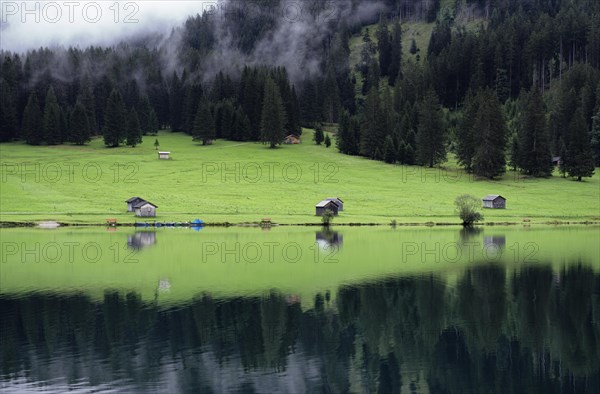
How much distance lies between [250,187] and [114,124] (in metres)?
58.9

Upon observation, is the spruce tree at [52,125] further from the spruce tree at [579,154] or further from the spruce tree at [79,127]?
the spruce tree at [579,154]

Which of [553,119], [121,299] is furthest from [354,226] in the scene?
[553,119]

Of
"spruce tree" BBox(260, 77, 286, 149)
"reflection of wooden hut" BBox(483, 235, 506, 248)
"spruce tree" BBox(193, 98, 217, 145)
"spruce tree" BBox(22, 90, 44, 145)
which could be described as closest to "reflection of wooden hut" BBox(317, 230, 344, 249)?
"reflection of wooden hut" BBox(483, 235, 506, 248)

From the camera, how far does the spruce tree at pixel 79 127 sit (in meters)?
163

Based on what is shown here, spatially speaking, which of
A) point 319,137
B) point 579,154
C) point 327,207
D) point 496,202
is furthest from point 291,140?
point 496,202

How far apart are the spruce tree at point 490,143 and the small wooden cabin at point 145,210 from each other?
6914 cm

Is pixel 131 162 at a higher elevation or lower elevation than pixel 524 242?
higher

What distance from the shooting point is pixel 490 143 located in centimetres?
13225

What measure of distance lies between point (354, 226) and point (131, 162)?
65.5m

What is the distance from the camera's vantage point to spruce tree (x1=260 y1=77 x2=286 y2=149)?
158 metres

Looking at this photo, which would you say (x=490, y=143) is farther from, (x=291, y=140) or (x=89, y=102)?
(x=89, y=102)

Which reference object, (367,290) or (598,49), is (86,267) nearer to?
(367,290)

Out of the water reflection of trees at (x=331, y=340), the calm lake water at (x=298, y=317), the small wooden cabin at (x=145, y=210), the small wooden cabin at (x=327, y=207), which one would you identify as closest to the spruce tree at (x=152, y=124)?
the small wooden cabin at (x=145, y=210)

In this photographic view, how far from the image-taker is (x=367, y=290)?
48.4 m
